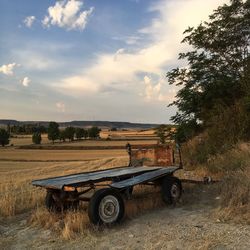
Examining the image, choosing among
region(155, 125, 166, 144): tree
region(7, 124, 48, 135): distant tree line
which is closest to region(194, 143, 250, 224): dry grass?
region(155, 125, 166, 144): tree

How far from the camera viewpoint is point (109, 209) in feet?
24.0

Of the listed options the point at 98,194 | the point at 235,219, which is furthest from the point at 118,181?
the point at 235,219

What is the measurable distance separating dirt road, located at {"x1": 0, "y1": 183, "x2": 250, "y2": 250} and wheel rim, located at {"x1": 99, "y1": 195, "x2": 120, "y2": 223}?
19 centimetres

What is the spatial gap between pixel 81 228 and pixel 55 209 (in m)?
1.50

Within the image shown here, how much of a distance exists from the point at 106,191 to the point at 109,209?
331 mm

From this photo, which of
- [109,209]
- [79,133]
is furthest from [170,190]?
[79,133]

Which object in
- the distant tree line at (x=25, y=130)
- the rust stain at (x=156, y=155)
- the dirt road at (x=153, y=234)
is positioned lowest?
the dirt road at (x=153, y=234)

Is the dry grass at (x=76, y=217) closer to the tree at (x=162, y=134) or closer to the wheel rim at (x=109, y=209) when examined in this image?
the wheel rim at (x=109, y=209)

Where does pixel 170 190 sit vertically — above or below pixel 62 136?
below

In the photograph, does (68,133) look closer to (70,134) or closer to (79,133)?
(70,134)

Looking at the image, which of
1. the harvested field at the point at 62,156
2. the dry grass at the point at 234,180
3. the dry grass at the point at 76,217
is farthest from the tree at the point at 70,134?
the dry grass at the point at 76,217

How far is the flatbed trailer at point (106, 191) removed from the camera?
7203 mm

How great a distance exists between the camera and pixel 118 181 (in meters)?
8.32

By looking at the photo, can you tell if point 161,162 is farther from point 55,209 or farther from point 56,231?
point 56,231
